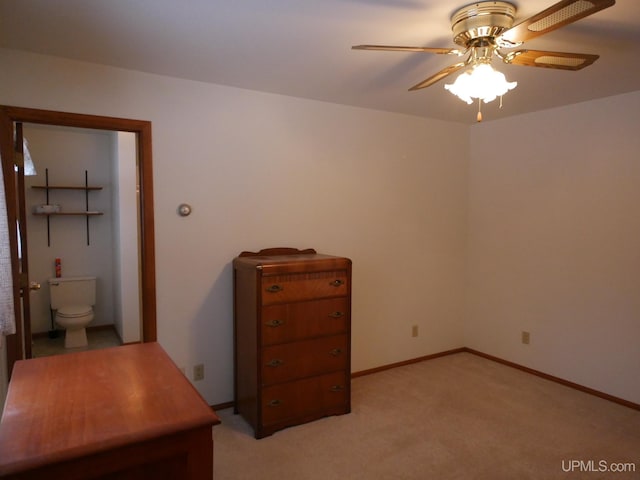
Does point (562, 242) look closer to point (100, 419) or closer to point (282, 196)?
point (282, 196)

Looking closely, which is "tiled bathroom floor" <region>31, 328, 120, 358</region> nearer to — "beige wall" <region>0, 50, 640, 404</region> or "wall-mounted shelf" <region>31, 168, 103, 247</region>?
"wall-mounted shelf" <region>31, 168, 103, 247</region>

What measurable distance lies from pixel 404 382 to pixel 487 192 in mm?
2047

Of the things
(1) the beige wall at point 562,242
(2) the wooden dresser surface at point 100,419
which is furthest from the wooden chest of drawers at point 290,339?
(1) the beige wall at point 562,242

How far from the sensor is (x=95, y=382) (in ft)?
5.03

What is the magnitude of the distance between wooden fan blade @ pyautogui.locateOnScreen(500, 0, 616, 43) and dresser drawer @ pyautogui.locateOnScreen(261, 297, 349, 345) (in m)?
1.92

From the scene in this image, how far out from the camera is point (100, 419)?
125 cm

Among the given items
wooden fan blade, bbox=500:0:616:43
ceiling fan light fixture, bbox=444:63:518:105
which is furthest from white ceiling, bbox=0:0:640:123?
ceiling fan light fixture, bbox=444:63:518:105

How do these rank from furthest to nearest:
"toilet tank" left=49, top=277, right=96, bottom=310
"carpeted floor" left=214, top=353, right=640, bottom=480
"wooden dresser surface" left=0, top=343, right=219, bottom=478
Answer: "toilet tank" left=49, top=277, right=96, bottom=310
"carpeted floor" left=214, top=353, right=640, bottom=480
"wooden dresser surface" left=0, top=343, right=219, bottom=478

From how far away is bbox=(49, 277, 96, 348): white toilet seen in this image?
4.46 metres

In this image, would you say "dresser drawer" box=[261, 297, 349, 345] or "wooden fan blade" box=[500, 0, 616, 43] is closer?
"wooden fan blade" box=[500, 0, 616, 43]

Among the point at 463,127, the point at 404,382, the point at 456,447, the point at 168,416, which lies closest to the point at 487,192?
the point at 463,127

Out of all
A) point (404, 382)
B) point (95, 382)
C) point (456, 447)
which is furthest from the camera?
point (404, 382)

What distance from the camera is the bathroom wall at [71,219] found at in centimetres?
482

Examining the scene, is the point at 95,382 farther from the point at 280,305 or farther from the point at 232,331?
the point at 232,331
